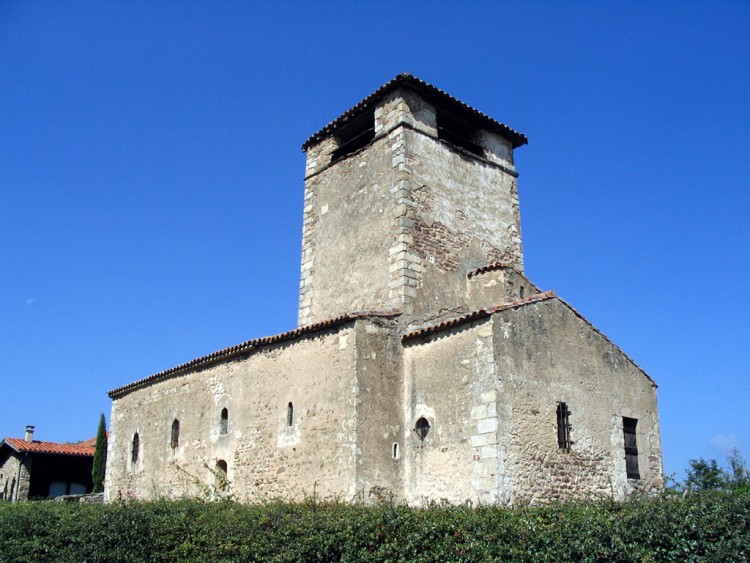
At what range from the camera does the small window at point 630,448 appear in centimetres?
1467

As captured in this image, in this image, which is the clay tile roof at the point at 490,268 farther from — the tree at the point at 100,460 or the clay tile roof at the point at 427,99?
the tree at the point at 100,460

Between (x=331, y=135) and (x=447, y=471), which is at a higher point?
(x=331, y=135)

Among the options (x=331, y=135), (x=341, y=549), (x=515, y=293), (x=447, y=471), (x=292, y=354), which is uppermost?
(x=331, y=135)

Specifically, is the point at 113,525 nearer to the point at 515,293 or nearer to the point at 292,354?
the point at 292,354

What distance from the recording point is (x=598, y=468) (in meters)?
13.7

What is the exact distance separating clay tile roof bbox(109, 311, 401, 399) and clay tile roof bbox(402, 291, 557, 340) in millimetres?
814

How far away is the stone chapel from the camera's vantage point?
12.7 metres

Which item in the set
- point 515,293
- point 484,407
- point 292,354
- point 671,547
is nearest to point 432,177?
point 515,293

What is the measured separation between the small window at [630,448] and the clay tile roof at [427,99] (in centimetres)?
843

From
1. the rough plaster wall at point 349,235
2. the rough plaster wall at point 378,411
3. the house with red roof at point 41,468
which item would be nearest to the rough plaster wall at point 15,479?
the house with red roof at point 41,468

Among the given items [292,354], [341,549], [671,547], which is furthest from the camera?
[292,354]

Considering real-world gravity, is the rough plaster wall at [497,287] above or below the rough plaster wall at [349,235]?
below

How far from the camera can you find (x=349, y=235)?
56.6ft

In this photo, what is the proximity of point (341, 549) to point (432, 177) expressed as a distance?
1023cm
